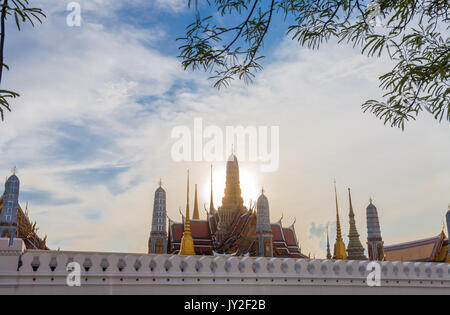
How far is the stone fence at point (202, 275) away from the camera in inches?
383

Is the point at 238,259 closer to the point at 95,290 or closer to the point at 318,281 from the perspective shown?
the point at 318,281

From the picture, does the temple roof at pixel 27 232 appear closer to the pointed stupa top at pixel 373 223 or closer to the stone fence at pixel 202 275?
the stone fence at pixel 202 275

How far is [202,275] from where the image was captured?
11.3 m

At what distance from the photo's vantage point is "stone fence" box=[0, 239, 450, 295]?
31.9 ft

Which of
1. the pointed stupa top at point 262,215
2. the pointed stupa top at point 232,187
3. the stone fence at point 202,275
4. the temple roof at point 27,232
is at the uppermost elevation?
the pointed stupa top at point 232,187

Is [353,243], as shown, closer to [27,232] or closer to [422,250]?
[422,250]

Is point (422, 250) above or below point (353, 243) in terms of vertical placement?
below

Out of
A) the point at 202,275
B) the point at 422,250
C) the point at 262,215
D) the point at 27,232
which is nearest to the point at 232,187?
the point at 262,215

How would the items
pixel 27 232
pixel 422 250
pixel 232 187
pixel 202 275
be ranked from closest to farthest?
pixel 202 275 → pixel 27 232 → pixel 422 250 → pixel 232 187

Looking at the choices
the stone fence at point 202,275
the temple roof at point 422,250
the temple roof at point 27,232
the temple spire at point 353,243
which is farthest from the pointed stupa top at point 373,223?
the temple roof at point 27,232

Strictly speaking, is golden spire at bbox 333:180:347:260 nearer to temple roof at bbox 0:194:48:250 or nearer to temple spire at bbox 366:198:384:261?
temple spire at bbox 366:198:384:261

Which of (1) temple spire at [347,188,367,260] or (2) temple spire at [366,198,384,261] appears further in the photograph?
(1) temple spire at [347,188,367,260]

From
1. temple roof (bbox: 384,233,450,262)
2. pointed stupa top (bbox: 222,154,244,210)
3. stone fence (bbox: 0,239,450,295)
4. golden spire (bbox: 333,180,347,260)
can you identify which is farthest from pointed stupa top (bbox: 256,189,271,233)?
stone fence (bbox: 0,239,450,295)

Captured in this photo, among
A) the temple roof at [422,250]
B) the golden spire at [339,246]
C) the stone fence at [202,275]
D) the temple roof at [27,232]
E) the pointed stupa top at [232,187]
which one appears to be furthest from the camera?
the pointed stupa top at [232,187]
